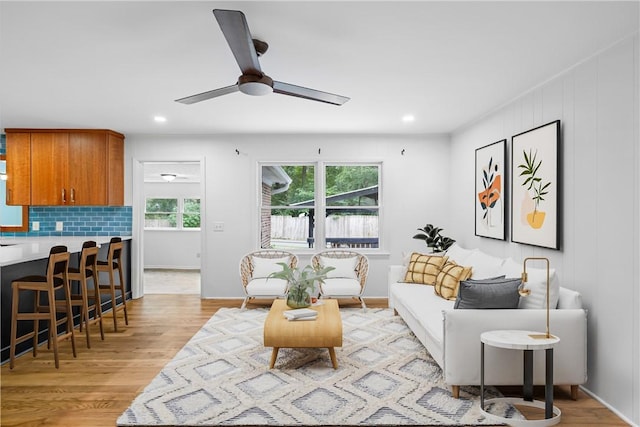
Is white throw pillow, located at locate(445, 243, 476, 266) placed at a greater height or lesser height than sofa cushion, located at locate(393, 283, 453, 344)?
greater

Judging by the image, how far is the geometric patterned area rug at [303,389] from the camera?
2.55 meters

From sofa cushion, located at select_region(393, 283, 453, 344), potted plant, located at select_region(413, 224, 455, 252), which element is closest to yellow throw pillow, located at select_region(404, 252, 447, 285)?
sofa cushion, located at select_region(393, 283, 453, 344)

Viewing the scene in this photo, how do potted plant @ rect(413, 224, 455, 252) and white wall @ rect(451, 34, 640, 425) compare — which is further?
potted plant @ rect(413, 224, 455, 252)

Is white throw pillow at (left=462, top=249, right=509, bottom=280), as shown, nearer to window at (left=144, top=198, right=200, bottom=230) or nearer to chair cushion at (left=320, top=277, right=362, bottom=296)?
chair cushion at (left=320, top=277, right=362, bottom=296)

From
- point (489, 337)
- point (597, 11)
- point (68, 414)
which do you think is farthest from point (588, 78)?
point (68, 414)

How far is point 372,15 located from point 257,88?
88 cm

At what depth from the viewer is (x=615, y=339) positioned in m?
2.67

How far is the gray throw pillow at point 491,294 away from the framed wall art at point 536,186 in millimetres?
678

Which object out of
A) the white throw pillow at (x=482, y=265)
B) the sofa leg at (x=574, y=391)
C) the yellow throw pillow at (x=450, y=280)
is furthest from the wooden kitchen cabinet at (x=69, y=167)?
the sofa leg at (x=574, y=391)

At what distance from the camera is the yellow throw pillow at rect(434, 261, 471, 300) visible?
13.2 feet

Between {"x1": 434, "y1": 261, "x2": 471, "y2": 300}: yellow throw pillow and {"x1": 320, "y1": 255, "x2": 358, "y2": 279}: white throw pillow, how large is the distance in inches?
58.7

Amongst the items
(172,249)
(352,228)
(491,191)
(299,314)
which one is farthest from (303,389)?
(172,249)

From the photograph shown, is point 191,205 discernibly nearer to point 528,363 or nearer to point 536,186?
point 536,186

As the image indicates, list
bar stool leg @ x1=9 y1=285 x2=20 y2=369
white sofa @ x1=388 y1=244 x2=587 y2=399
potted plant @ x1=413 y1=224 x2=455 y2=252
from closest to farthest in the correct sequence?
1. white sofa @ x1=388 y1=244 x2=587 y2=399
2. bar stool leg @ x1=9 y1=285 x2=20 y2=369
3. potted plant @ x1=413 y1=224 x2=455 y2=252
